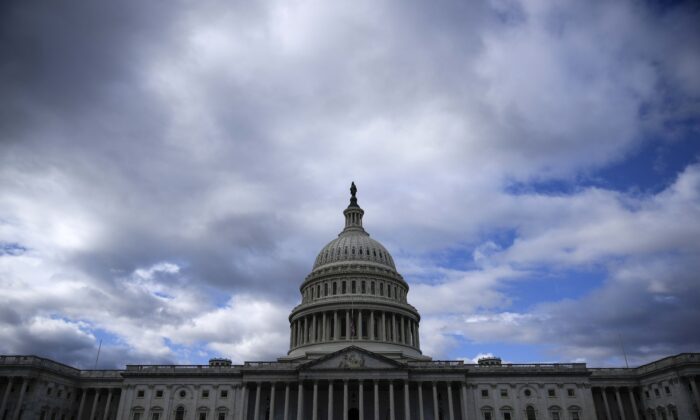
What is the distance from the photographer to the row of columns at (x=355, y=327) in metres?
86.1

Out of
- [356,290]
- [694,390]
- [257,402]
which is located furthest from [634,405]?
[257,402]

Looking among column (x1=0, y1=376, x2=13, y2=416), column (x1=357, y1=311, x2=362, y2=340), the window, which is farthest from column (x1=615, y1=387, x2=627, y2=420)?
column (x1=0, y1=376, x2=13, y2=416)

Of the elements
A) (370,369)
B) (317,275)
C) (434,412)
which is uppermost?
(317,275)

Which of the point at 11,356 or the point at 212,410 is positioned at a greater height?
the point at 11,356

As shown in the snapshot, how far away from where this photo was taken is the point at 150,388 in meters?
72.9

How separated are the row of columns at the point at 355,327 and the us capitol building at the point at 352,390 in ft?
26.2

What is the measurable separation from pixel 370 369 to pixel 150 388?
33.6 meters

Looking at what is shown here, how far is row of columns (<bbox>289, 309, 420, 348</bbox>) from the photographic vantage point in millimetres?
86125

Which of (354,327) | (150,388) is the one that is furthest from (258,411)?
(354,327)

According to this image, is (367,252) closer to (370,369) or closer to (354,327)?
(354,327)

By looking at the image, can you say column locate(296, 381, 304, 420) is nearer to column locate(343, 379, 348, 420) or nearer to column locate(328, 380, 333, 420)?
column locate(328, 380, 333, 420)

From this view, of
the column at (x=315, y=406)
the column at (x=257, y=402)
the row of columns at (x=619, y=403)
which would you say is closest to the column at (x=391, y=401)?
the column at (x=315, y=406)

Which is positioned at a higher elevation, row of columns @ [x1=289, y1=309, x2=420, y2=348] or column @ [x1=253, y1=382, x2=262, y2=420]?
row of columns @ [x1=289, y1=309, x2=420, y2=348]

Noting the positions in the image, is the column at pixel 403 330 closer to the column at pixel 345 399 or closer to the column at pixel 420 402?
the column at pixel 420 402
